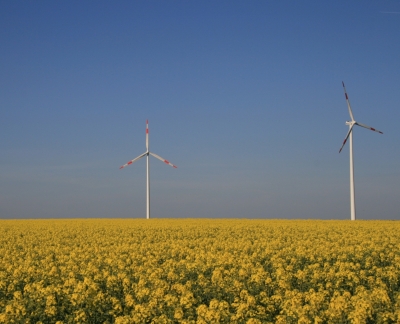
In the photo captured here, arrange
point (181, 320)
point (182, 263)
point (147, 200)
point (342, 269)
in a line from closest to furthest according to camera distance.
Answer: point (181, 320) < point (342, 269) < point (182, 263) < point (147, 200)

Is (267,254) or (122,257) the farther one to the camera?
(267,254)

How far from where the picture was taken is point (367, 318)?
1064cm

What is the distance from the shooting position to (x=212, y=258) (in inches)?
758

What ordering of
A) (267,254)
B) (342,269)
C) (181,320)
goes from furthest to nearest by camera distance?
(267,254) < (342,269) < (181,320)

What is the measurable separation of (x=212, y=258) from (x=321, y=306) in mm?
7967

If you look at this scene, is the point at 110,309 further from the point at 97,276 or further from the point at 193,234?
the point at 193,234

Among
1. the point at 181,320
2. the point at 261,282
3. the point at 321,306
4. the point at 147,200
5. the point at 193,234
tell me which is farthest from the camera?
the point at 147,200

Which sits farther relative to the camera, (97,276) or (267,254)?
(267,254)

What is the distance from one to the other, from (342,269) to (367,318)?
20.1ft

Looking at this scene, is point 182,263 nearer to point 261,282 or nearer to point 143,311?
point 261,282

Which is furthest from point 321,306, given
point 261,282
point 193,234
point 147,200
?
point 147,200

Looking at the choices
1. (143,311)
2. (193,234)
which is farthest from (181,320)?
(193,234)

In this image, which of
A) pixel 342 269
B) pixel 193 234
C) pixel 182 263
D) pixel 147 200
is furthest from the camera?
pixel 147 200

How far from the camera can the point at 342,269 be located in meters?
16.7
